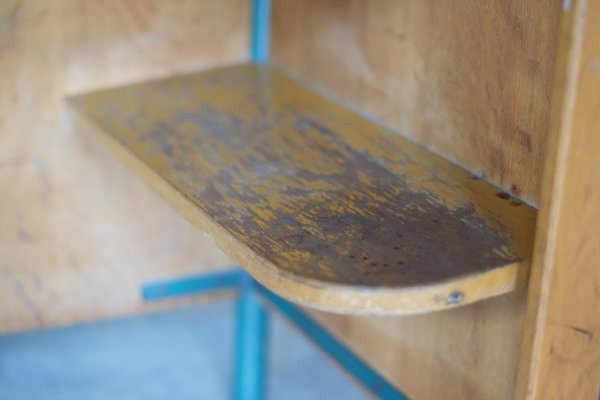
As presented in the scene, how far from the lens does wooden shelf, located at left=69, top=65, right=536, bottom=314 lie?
0.89 metres

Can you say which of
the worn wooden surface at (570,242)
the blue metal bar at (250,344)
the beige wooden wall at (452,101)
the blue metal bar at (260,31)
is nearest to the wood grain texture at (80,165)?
the blue metal bar at (260,31)

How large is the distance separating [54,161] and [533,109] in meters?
0.82

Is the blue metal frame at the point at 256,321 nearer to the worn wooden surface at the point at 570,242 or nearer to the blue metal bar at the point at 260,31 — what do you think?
the blue metal bar at the point at 260,31

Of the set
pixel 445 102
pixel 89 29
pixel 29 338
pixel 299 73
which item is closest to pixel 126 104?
pixel 89 29

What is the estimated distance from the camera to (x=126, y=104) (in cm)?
142

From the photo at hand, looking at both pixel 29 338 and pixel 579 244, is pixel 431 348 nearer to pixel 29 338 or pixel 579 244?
pixel 579 244

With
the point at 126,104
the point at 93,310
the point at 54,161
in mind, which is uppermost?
the point at 126,104

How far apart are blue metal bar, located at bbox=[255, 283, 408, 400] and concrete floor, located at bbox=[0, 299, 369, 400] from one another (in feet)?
1.19

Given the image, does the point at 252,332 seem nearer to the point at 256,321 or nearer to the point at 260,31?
the point at 256,321

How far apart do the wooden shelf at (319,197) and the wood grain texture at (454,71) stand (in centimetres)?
3

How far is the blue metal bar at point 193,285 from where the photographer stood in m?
1.65

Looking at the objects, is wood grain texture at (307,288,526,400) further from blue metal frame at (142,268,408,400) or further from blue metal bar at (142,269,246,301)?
blue metal bar at (142,269,246,301)

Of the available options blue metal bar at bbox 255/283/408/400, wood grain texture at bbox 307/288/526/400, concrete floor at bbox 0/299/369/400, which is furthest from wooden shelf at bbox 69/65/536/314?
concrete floor at bbox 0/299/369/400

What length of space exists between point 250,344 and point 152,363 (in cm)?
36
